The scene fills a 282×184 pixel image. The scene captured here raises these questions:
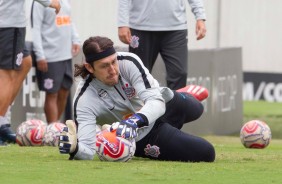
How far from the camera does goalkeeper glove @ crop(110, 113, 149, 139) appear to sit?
324 inches

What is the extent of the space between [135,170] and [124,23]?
3.62 m

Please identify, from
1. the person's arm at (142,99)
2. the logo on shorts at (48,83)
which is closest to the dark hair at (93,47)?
the person's arm at (142,99)

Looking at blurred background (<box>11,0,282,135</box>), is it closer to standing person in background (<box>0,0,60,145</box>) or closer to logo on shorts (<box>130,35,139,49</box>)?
standing person in background (<box>0,0,60,145</box>)

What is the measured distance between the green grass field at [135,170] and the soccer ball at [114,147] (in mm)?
84

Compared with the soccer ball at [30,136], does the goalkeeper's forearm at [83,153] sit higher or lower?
higher

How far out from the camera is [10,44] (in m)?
10.9

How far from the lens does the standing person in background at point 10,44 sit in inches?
427

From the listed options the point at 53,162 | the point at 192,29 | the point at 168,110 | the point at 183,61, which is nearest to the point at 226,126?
the point at 192,29

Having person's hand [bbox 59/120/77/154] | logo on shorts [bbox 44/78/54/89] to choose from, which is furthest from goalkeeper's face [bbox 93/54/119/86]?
logo on shorts [bbox 44/78/54/89]

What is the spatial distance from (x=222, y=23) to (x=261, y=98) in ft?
8.53

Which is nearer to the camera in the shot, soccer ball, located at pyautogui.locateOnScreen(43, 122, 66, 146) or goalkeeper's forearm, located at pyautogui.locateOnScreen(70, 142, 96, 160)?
goalkeeper's forearm, located at pyautogui.locateOnScreen(70, 142, 96, 160)

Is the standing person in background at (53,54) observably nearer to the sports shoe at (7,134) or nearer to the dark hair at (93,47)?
the sports shoe at (7,134)

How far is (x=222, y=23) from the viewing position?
19.0m

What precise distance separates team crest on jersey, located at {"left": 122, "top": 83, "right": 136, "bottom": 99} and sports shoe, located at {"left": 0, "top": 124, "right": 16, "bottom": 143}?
264 centimetres
